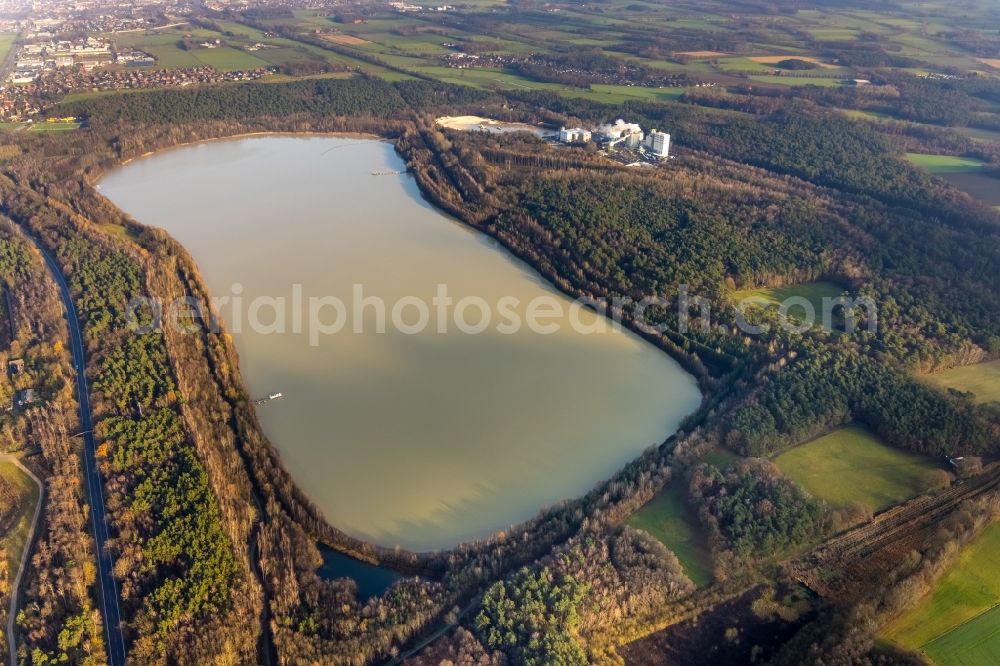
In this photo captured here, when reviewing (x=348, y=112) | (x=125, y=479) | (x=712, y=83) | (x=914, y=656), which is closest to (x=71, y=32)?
(x=348, y=112)

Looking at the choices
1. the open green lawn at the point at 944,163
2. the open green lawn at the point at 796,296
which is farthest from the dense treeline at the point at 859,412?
the open green lawn at the point at 944,163

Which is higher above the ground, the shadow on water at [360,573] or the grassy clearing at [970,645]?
the grassy clearing at [970,645]

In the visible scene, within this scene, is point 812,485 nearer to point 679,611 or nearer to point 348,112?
point 679,611

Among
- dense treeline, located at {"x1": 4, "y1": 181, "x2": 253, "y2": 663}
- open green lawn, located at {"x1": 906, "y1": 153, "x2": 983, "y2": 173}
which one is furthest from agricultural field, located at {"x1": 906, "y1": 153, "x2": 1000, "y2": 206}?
dense treeline, located at {"x1": 4, "y1": 181, "x2": 253, "y2": 663}

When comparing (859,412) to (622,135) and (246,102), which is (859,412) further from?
(246,102)

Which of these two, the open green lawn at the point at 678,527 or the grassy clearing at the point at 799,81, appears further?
the grassy clearing at the point at 799,81

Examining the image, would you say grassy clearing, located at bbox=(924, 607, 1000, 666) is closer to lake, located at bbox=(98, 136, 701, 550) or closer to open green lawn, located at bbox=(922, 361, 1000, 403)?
lake, located at bbox=(98, 136, 701, 550)

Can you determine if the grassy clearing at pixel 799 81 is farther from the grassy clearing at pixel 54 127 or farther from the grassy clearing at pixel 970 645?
the grassy clearing at pixel 54 127
